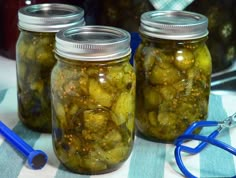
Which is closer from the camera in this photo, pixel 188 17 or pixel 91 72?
pixel 91 72

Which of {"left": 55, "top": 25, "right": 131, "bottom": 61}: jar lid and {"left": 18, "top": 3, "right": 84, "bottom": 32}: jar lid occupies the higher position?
{"left": 55, "top": 25, "right": 131, "bottom": 61}: jar lid

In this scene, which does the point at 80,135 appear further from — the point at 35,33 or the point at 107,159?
the point at 35,33

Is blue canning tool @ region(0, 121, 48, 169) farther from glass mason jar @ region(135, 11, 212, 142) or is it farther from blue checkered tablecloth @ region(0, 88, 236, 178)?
glass mason jar @ region(135, 11, 212, 142)

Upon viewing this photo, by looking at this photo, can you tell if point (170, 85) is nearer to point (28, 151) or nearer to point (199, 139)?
point (199, 139)

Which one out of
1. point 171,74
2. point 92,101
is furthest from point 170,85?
point 92,101

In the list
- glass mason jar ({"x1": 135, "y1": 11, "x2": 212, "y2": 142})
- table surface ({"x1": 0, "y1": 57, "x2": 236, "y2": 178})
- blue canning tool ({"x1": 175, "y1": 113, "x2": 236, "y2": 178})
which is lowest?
table surface ({"x1": 0, "y1": 57, "x2": 236, "y2": 178})

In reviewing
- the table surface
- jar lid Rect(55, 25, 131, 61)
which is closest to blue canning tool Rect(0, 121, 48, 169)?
the table surface

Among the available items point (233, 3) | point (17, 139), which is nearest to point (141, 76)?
point (17, 139)
